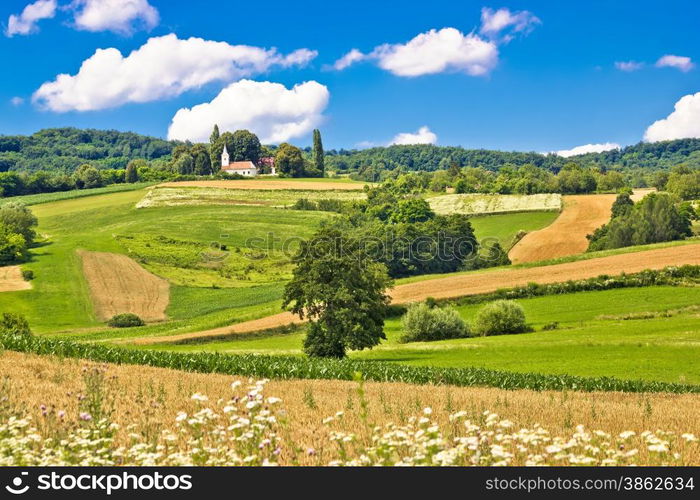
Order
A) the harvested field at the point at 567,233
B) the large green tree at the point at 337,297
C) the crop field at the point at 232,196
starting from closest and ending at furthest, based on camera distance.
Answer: the large green tree at the point at 337,297
the harvested field at the point at 567,233
the crop field at the point at 232,196

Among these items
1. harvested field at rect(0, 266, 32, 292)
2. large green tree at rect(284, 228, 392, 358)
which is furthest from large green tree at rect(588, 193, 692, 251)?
harvested field at rect(0, 266, 32, 292)

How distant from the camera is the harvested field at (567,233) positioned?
11362 centimetres

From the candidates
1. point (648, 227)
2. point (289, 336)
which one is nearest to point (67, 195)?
point (289, 336)

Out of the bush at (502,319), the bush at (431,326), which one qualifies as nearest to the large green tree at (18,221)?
the bush at (431,326)

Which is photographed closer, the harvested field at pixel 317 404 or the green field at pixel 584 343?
the harvested field at pixel 317 404

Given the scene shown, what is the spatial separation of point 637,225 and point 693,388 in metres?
84.5

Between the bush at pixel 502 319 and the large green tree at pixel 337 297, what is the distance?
45.8 ft

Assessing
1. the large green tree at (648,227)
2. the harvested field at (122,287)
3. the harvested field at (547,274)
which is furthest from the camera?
the large green tree at (648,227)

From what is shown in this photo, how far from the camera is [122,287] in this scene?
97.8 meters

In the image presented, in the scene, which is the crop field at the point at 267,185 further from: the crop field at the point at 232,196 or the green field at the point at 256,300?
the green field at the point at 256,300

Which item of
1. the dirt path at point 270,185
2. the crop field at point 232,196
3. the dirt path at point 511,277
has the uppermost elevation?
the dirt path at point 270,185

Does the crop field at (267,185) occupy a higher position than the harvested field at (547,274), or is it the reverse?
the crop field at (267,185)

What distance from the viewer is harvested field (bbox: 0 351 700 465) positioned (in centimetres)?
1310
